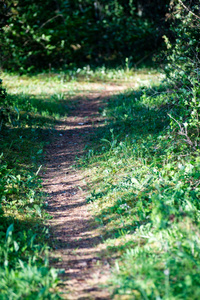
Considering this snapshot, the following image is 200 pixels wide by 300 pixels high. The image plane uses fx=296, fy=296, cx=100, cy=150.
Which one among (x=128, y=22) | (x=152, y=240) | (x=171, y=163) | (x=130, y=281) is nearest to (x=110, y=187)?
(x=171, y=163)

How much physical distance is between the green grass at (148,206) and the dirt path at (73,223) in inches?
6.1

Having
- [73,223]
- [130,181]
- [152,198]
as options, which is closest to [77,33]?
[130,181]

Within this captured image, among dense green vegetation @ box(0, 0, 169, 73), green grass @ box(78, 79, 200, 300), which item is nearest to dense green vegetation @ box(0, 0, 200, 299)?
green grass @ box(78, 79, 200, 300)

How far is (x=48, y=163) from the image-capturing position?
536 centimetres

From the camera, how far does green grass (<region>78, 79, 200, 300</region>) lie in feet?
8.20

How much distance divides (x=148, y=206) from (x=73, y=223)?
968 mm

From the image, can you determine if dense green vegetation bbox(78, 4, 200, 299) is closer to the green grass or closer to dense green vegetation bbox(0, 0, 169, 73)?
the green grass

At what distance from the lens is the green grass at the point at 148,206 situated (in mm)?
2498

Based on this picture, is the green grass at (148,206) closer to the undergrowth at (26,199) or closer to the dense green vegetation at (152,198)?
the dense green vegetation at (152,198)

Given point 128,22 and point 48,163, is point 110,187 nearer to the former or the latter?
point 48,163

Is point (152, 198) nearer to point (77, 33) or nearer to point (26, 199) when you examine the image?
point (26, 199)

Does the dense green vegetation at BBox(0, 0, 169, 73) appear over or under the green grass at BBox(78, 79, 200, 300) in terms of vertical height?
over

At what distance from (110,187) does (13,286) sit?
2.02 m

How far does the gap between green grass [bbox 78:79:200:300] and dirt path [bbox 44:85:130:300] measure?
16 centimetres
